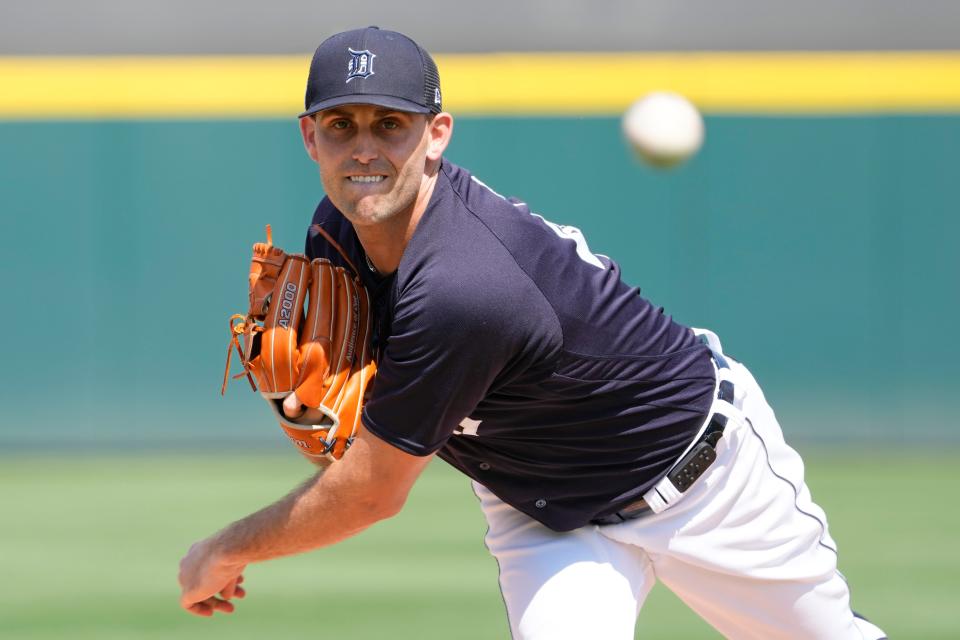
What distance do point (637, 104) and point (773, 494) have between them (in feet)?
17.6

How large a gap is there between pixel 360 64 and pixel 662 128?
226 inches

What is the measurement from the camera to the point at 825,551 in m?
3.54

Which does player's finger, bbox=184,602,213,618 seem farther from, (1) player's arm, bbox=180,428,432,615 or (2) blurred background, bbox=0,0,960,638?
(2) blurred background, bbox=0,0,960,638

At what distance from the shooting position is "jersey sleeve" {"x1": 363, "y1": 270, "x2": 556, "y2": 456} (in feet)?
9.49

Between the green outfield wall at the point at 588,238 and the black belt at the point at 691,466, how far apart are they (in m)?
5.90

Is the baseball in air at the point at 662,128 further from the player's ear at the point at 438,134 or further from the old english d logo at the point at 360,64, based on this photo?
the old english d logo at the point at 360,64

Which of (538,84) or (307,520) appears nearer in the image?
(307,520)

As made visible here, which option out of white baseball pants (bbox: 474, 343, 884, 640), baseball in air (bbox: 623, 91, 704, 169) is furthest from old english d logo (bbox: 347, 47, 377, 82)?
Result: baseball in air (bbox: 623, 91, 704, 169)

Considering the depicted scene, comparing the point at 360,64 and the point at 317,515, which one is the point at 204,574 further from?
the point at 360,64

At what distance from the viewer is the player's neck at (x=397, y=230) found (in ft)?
10.0

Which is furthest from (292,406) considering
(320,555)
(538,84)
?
(538,84)

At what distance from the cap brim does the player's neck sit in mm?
209

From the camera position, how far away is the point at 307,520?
320 centimetres

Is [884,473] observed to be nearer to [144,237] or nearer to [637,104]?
[637,104]
